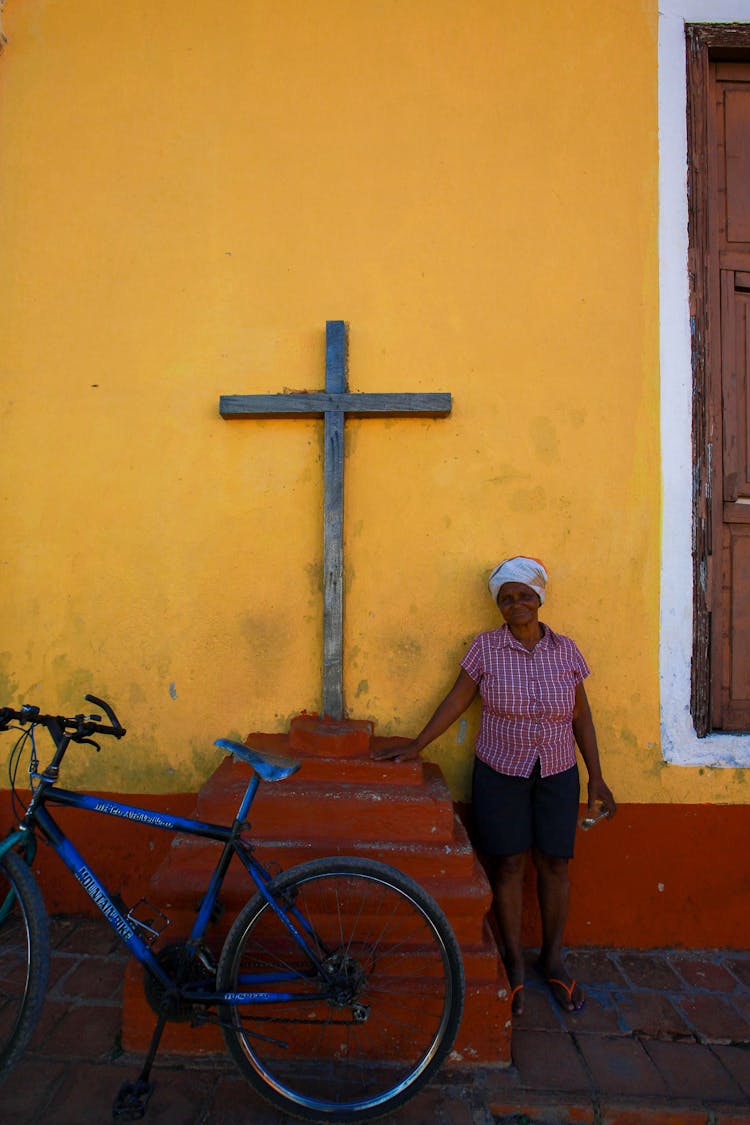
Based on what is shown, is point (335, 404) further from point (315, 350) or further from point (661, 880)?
point (661, 880)

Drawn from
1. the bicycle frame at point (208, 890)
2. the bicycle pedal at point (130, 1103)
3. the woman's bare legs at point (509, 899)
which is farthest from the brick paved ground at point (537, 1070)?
the bicycle frame at point (208, 890)

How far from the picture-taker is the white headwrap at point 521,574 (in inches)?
107

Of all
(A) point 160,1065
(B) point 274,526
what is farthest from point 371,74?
(A) point 160,1065

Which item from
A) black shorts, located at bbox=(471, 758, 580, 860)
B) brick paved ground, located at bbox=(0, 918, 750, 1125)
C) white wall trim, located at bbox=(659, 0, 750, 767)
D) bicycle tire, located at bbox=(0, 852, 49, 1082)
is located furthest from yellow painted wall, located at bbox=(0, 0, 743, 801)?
bicycle tire, located at bbox=(0, 852, 49, 1082)

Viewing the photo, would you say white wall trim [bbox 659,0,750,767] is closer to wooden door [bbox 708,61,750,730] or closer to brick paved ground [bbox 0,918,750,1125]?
wooden door [bbox 708,61,750,730]

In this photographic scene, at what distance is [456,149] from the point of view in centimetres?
318

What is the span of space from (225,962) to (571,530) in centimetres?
216

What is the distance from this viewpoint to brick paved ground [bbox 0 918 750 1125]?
82.6 inches

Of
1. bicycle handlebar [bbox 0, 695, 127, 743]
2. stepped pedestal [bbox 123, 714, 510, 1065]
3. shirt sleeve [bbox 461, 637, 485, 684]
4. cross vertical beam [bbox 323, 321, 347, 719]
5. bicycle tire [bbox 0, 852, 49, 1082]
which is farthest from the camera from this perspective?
cross vertical beam [bbox 323, 321, 347, 719]

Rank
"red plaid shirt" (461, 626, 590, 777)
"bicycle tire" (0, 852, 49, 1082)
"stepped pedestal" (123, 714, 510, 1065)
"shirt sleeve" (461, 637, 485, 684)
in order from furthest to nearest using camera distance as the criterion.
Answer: "shirt sleeve" (461, 637, 485, 684) < "red plaid shirt" (461, 626, 590, 777) < "stepped pedestal" (123, 714, 510, 1065) < "bicycle tire" (0, 852, 49, 1082)

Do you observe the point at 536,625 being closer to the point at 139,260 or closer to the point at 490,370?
the point at 490,370

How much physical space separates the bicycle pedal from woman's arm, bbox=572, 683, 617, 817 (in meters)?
1.87

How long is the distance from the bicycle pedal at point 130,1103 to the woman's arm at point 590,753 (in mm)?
1868

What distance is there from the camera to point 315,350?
3.14 metres
